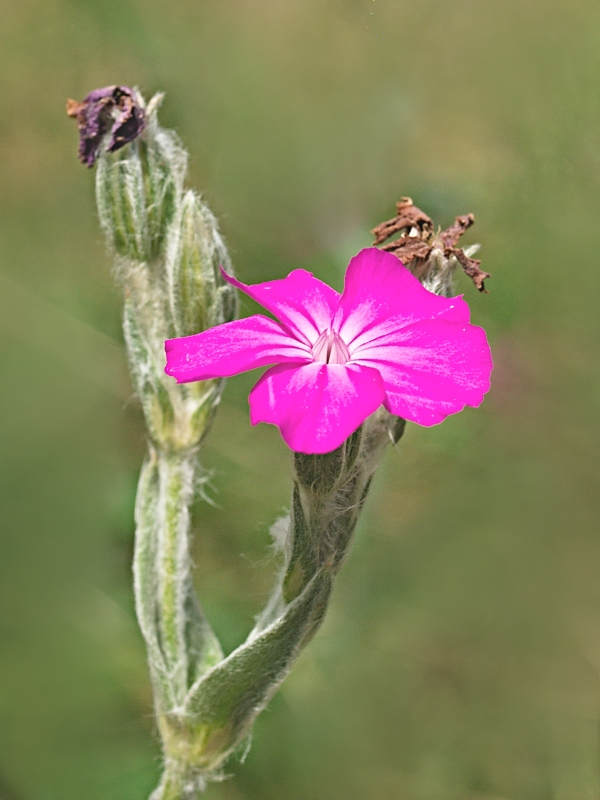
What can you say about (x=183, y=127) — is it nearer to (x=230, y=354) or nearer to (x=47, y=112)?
(x=47, y=112)

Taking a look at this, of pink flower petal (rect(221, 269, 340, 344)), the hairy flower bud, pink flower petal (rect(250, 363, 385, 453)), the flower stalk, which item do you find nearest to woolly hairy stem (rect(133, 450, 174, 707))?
the flower stalk

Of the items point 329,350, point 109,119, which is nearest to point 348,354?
point 329,350

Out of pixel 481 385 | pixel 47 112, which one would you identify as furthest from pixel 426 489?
pixel 47 112

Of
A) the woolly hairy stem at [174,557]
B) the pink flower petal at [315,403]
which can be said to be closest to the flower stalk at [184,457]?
the woolly hairy stem at [174,557]

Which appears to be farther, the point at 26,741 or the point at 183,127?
the point at 183,127

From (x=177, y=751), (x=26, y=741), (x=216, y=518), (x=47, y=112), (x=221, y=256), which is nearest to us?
(x=177, y=751)
